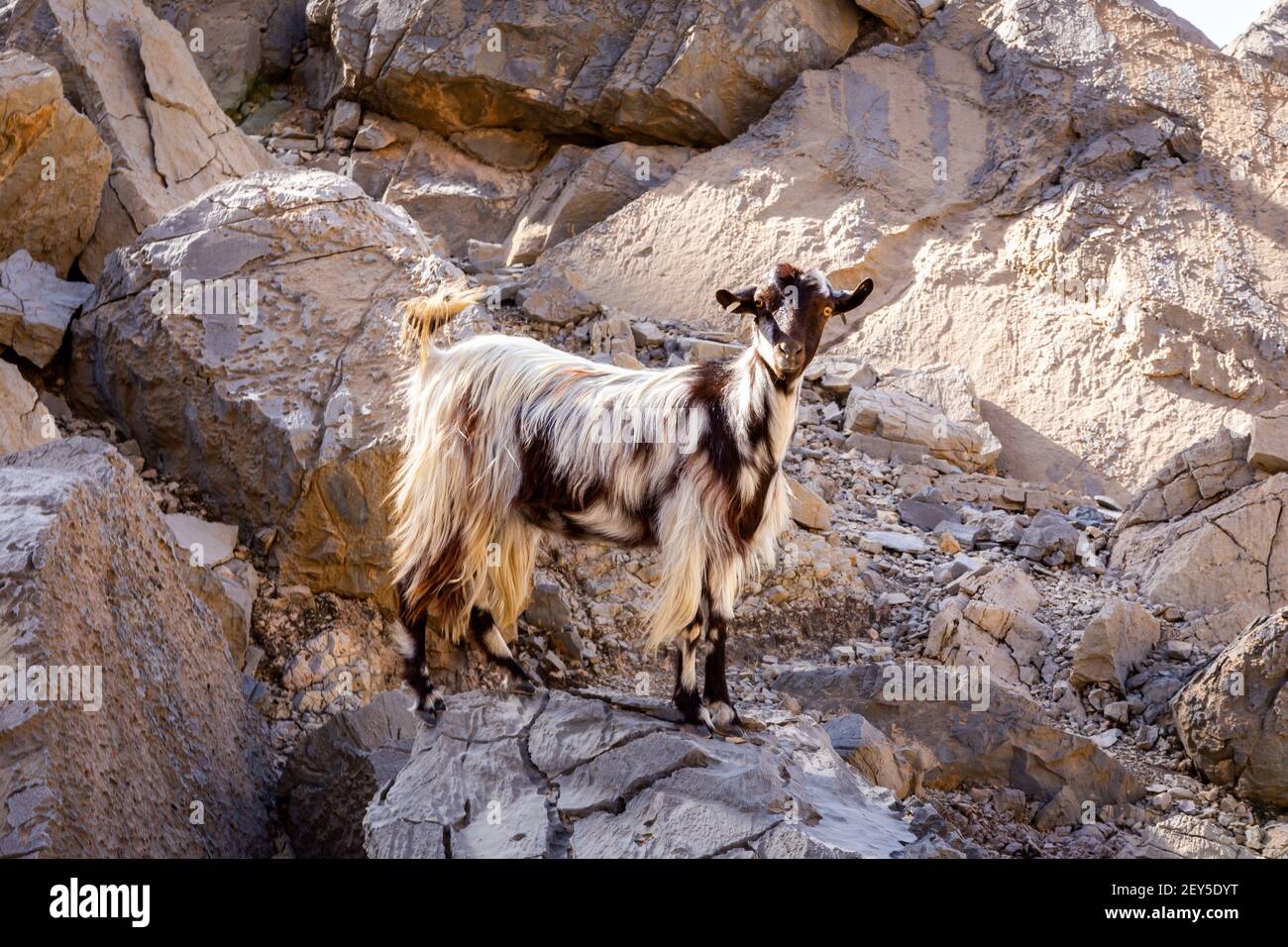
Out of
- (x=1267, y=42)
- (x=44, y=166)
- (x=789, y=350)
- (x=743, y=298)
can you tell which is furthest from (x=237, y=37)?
(x=789, y=350)

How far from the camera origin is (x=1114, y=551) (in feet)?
25.7

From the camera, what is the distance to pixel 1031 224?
10.5 metres

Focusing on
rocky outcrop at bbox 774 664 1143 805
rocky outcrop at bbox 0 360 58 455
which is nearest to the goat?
rocky outcrop at bbox 774 664 1143 805

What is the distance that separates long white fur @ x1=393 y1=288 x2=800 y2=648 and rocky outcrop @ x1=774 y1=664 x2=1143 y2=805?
5.32 feet

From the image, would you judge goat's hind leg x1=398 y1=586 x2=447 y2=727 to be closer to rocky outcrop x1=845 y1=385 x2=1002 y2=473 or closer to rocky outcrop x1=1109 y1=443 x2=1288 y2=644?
rocky outcrop x1=1109 y1=443 x2=1288 y2=644

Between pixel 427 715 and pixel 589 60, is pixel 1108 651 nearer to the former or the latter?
pixel 427 715

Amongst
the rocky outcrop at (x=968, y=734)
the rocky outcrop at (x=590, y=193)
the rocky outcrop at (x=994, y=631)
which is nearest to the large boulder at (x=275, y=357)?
the rocky outcrop at (x=968, y=734)

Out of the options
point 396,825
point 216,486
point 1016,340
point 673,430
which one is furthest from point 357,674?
point 1016,340

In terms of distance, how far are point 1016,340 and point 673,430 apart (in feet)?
20.7

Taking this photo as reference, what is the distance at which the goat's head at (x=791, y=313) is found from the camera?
13.9ft

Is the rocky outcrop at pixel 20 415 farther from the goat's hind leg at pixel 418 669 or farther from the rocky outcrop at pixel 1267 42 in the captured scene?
the rocky outcrop at pixel 1267 42

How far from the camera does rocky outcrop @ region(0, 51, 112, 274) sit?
725 cm

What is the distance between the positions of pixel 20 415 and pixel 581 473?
3185 millimetres
